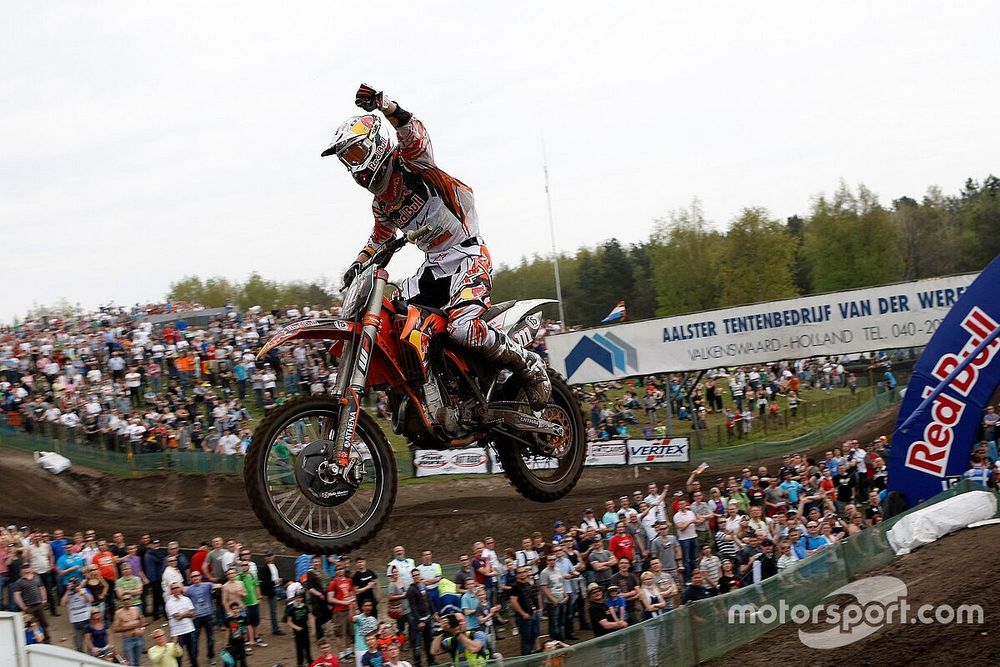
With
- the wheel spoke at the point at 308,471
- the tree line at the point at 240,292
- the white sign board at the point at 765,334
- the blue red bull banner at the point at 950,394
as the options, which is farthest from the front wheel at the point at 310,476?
the tree line at the point at 240,292

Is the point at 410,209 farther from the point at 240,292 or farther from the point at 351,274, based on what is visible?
the point at 240,292

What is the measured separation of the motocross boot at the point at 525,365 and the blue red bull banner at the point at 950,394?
30.0 feet

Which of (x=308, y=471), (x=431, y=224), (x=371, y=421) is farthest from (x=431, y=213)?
(x=308, y=471)

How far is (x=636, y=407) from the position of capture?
3145 centimetres

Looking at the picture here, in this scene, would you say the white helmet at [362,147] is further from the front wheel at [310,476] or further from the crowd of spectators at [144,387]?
the crowd of spectators at [144,387]

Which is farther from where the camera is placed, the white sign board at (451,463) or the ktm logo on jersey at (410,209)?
the white sign board at (451,463)

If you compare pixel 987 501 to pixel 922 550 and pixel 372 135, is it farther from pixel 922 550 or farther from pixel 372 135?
pixel 372 135

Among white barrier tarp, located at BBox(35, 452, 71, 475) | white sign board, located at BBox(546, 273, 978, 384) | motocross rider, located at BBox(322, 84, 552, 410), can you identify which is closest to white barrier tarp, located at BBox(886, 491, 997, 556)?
motocross rider, located at BBox(322, 84, 552, 410)

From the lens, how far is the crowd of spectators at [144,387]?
24.8 m

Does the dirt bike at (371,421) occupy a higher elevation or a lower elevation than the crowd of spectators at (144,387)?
lower

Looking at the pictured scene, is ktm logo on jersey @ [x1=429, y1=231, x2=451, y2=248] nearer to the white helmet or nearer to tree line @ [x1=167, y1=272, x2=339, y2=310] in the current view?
the white helmet

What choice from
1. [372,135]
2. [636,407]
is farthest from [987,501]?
[636,407]

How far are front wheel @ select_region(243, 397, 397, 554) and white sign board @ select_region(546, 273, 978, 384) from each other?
68.8 feet

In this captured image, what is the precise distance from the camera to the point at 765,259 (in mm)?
55438
